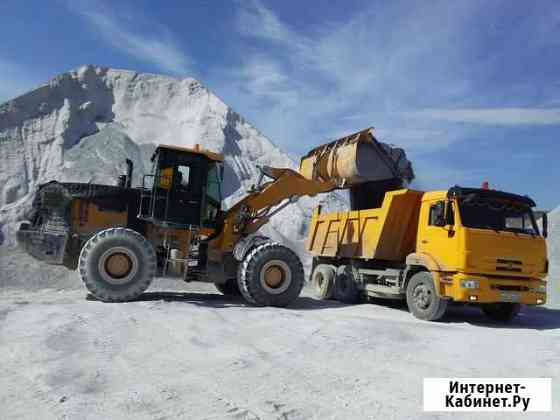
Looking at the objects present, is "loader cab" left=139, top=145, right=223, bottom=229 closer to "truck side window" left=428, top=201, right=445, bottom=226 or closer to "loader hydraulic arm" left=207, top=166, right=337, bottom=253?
"loader hydraulic arm" left=207, top=166, right=337, bottom=253

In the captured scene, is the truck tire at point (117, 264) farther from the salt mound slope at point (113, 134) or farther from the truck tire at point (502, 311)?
the salt mound slope at point (113, 134)

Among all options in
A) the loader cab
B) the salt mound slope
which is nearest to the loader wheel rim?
the loader cab

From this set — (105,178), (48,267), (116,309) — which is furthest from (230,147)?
(116,309)

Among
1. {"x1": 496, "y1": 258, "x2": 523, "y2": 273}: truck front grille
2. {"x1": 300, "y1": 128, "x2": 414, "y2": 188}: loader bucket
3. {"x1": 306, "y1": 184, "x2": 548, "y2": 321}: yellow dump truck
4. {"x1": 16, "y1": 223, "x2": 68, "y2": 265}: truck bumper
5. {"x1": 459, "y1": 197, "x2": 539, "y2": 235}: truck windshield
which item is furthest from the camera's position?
{"x1": 300, "y1": 128, "x2": 414, "y2": 188}: loader bucket

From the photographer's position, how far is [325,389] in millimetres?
4777

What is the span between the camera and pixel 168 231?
10688 millimetres

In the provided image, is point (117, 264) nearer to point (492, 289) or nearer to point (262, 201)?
point (262, 201)

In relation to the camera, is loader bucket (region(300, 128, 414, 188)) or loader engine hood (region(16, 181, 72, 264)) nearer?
loader engine hood (region(16, 181, 72, 264))

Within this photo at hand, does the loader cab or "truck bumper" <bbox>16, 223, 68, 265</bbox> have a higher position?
the loader cab

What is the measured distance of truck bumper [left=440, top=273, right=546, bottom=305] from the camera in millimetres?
9039

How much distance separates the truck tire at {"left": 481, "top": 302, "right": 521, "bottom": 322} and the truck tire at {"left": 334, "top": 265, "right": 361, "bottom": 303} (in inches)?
115

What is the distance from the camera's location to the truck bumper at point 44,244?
10062 millimetres

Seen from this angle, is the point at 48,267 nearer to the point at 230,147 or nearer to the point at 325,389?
the point at 325,389

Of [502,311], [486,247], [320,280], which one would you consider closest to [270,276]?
[320,280]
